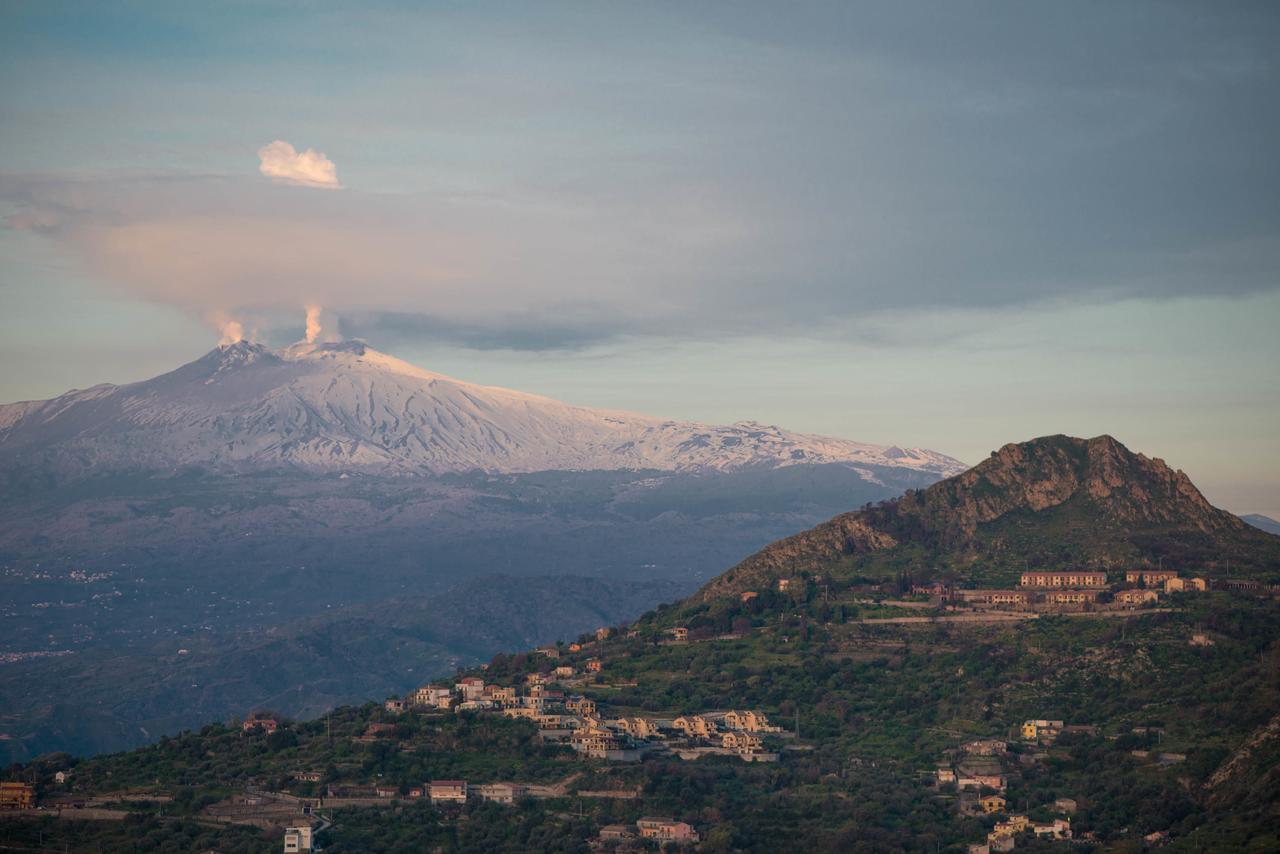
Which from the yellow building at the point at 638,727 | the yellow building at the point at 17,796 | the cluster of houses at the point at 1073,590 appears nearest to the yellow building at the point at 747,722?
the yellow building at the point at 638,727

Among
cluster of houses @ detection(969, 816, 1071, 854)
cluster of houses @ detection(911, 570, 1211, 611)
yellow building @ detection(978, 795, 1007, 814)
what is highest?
cluster of houses @ detection(911, 570, 1211, 611)

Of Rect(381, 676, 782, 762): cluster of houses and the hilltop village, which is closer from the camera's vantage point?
the hilltop village

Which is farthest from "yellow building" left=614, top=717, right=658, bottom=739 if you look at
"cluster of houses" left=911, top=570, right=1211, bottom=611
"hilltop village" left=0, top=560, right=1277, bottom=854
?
"cluster of houses" left=911, top=570, right=1211, bottom=611

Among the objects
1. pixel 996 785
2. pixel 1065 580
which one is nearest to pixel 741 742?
pixel 996 785

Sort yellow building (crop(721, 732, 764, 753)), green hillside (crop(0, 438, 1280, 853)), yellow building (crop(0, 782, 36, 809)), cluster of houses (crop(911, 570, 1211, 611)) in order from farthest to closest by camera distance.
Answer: cluster of houses (crop(911, 570, 1211, 611)) < yellow building (crop(721, 732, 764, 753)) < yellow building (crop(0, 782, 36, 809)) < green hillside (crop(0, 438, 1280, 853))

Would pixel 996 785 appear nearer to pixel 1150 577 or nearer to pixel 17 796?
pixel 1150 577

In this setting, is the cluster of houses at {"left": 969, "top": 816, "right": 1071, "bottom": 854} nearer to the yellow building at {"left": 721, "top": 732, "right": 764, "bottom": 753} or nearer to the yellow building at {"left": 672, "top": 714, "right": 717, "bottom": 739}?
the yellow building at {"left": 721, "top": 732, "right": 764, "bottom": 753}

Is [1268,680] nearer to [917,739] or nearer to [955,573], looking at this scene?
[917,739]
